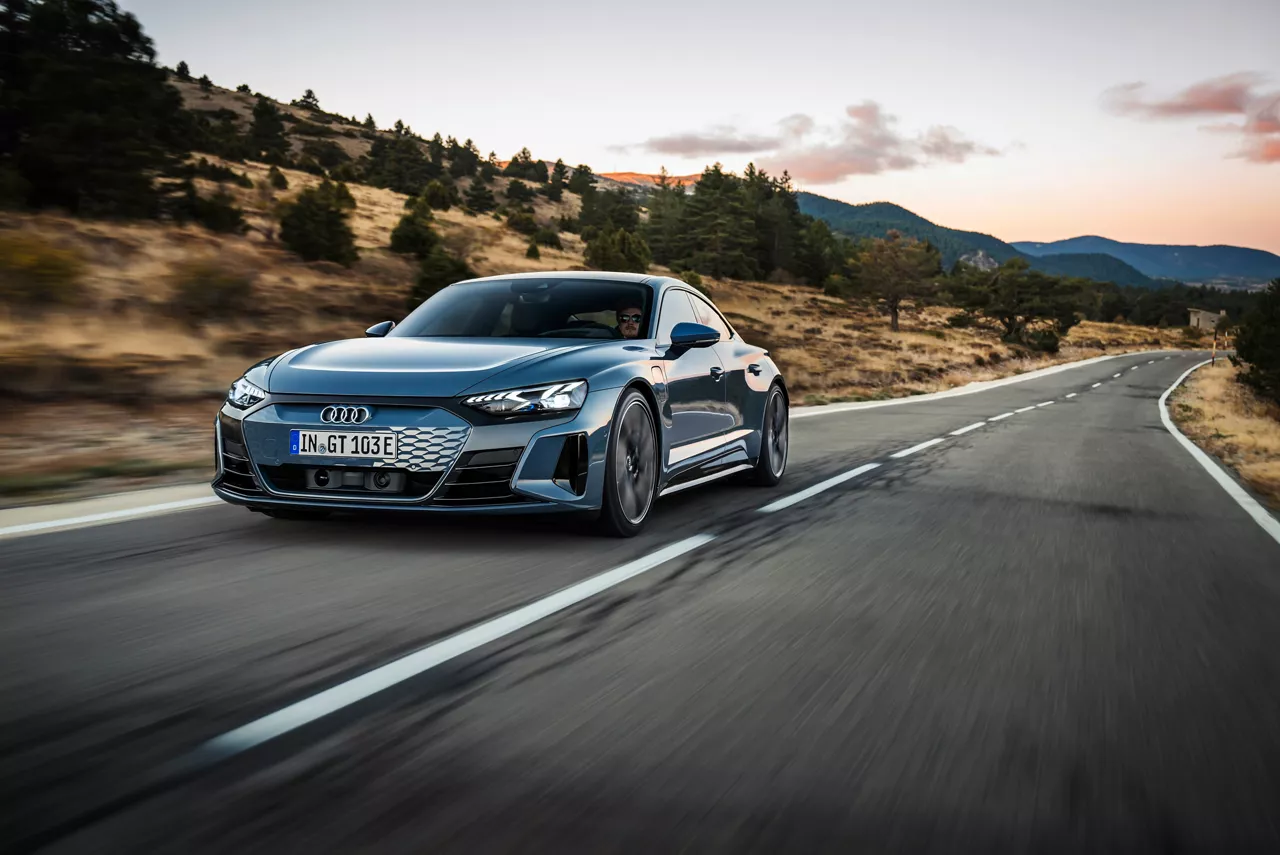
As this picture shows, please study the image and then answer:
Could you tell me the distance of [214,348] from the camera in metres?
16.6

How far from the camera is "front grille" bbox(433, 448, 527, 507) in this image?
5738 millimetres

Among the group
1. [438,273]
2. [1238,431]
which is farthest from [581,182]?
[1238,431]

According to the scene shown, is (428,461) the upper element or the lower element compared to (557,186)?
lower

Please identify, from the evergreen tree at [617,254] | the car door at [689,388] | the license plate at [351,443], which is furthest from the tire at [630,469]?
the evergreen tree at [617,254]

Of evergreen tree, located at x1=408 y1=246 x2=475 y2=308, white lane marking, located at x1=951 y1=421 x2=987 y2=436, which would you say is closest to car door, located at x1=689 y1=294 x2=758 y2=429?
white lane marking, located at x1=951 y1=421 x2=987 y2=436

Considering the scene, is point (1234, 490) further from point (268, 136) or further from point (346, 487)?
point (268, 136)

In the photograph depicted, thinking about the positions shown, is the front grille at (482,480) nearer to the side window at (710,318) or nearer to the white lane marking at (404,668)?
the white lane marking at (404,668)

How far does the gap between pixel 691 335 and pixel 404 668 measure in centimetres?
384

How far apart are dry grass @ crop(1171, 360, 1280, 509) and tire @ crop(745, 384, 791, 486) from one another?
13.1 ft

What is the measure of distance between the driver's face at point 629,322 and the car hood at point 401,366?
59cm

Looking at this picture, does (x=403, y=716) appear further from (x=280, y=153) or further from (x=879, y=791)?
(x=280, y=153)

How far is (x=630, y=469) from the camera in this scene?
6617mm


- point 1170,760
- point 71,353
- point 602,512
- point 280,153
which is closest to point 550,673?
point 1170,760

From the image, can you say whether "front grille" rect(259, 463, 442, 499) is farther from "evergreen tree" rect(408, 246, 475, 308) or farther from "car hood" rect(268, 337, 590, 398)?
"evergreen tree" rect(408, 246, 475, 308)
